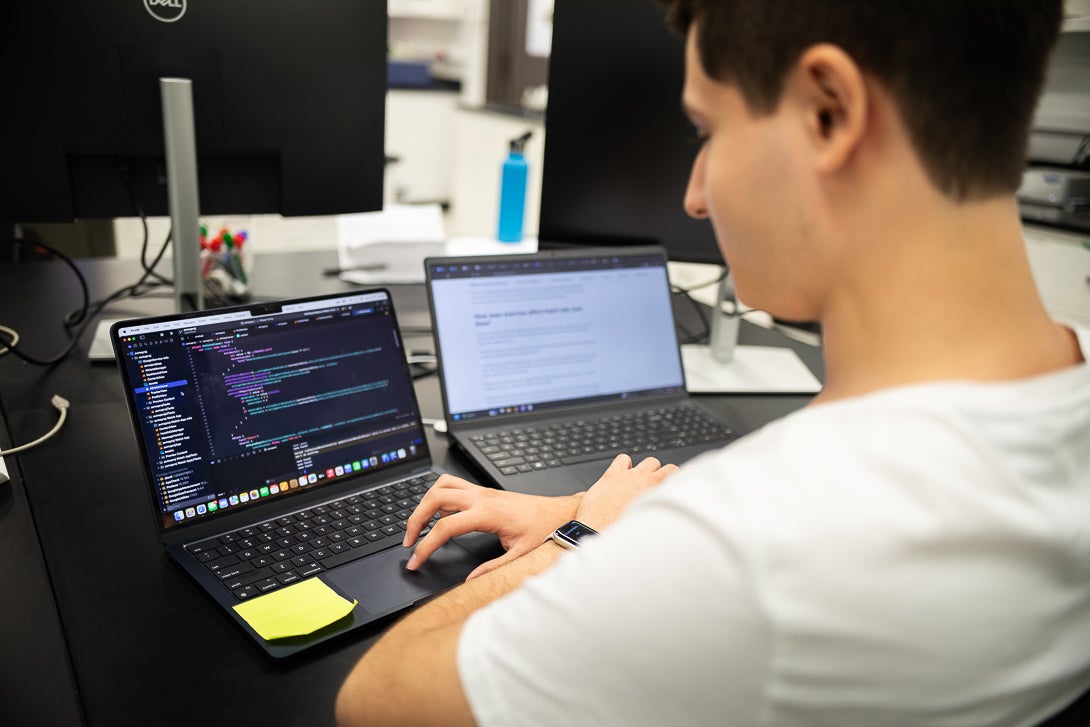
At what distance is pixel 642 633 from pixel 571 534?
14.6 inches

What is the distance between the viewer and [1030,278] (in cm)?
56

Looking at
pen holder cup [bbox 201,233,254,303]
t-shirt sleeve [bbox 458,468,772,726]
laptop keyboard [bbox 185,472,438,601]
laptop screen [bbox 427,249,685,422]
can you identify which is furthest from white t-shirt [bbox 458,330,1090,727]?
pen holder cup [bbox 201,233,254,303]

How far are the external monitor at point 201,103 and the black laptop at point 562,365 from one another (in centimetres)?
35

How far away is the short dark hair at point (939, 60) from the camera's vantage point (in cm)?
50

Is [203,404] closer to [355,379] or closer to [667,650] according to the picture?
[355,379]

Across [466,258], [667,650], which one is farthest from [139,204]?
[667,650]

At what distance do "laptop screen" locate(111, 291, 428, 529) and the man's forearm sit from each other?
0.96ft

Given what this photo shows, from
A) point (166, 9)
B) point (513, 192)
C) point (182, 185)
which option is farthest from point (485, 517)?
point (513, 192)

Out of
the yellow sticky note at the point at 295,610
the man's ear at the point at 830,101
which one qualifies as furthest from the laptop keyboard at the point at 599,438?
the man's ear at the point at 830,101

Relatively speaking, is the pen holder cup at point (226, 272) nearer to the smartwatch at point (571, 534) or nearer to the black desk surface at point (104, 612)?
the black desk surface at point (104, 612)

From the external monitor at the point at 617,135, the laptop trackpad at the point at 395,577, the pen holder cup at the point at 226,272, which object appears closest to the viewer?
the laptop trackpad at the point at 395,577

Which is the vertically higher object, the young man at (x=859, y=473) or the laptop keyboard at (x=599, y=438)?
the young man at (x=859, y=473)

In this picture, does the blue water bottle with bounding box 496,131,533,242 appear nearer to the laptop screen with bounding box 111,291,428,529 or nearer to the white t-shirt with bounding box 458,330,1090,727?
the laptop screen with bounding box 111,291,428,529

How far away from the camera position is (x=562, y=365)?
123 cm
